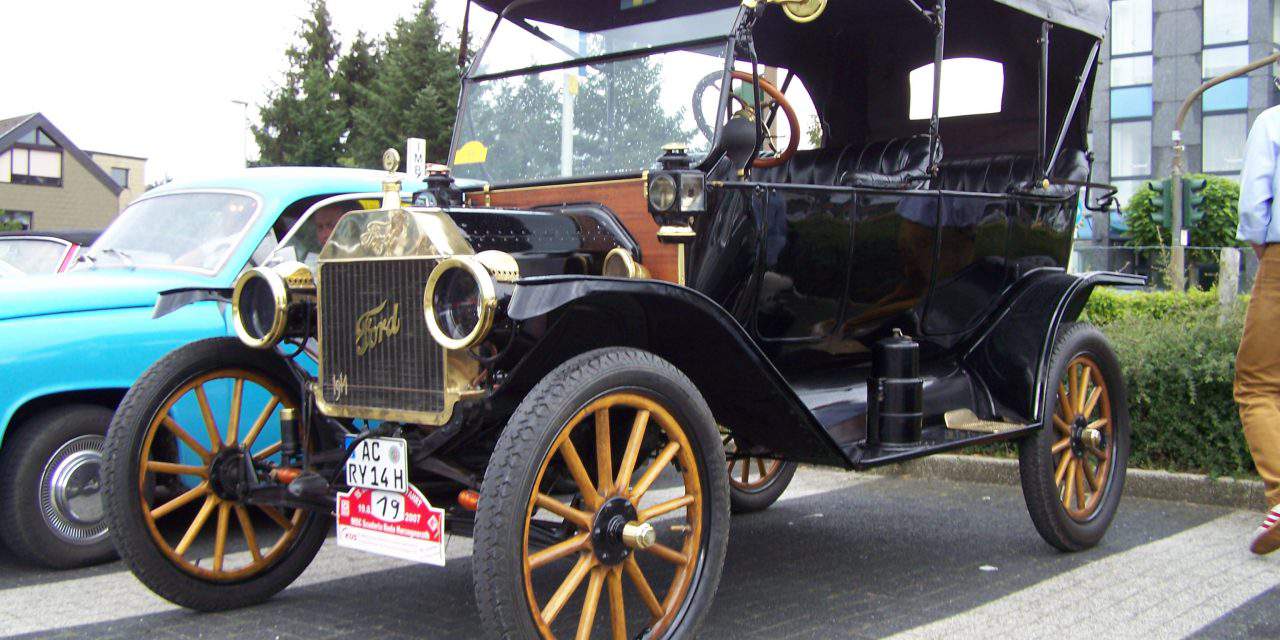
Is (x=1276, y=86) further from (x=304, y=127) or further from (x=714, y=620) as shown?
(x=714, y=620)

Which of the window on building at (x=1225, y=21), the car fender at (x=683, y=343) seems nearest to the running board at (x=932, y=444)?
the car fender at (x=683, y=343)

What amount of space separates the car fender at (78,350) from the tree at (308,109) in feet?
90.8

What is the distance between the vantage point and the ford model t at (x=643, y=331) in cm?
329

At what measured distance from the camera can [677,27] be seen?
4449mm

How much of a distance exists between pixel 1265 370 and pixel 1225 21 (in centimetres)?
3473

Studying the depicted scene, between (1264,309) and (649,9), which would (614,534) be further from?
(1264,309)

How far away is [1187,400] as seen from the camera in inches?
249

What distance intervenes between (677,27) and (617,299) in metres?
1.53

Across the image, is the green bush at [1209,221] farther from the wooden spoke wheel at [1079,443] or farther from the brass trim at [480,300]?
the brass trim at [480,300]

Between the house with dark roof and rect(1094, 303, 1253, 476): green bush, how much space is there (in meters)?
45.8

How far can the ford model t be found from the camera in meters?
3.29

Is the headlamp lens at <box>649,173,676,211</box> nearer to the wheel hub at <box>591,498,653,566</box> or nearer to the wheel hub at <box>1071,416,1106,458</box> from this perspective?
the wheel hub at <box>591,498,653,566</box>

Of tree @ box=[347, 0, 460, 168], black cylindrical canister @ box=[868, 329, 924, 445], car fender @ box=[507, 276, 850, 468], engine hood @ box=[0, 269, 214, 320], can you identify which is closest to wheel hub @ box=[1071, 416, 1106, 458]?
black cylindrical canister @ box=[868, 329, 924, 445]

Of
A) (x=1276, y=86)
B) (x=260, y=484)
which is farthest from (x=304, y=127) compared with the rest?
(x=260, y=484)
